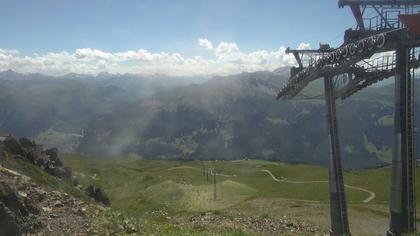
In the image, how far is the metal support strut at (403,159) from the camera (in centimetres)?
3375

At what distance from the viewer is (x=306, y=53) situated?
5047 centimetres

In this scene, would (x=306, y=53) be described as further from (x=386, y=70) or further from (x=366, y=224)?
(x=366, y=224)

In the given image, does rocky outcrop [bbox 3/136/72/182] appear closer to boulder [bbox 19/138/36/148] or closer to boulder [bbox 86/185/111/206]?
boulder [bbox 19/138/36/148]

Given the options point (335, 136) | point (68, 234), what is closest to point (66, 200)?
point (68, 234)

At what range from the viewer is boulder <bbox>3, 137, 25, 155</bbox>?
52056 mm

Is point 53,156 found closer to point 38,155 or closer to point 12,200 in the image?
point 38,155

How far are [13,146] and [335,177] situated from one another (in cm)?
3342

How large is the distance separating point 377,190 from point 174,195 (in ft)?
165

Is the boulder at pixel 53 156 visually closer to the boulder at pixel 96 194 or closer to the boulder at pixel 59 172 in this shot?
the boulder at pixel 59 172

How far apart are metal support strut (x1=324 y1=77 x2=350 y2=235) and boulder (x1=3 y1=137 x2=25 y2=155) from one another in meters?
32.3

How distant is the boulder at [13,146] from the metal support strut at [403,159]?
38.0 meters

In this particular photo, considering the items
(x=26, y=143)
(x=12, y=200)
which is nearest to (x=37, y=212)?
(x=12, y=200)

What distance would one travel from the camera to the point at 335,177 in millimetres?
45531

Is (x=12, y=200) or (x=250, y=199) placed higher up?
(x=12, y=200)
